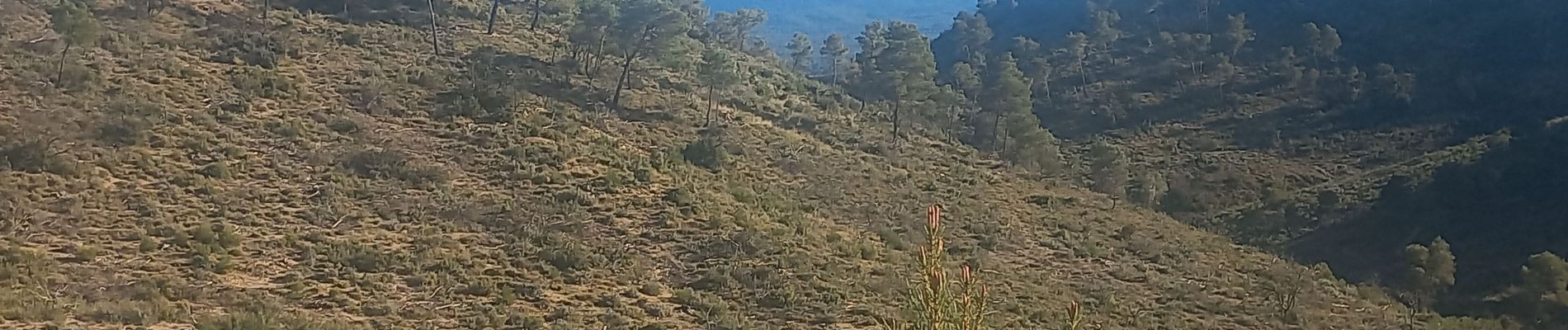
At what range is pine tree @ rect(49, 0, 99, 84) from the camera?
84.3 ft

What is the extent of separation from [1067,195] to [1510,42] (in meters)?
37.6

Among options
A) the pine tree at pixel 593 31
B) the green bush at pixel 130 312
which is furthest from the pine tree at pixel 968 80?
the green bush at pixel 130 312

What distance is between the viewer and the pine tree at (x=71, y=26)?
2569cm

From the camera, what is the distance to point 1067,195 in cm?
3775

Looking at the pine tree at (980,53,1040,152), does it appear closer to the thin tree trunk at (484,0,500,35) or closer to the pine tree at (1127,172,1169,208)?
the pine tree at (1127,172,1169,208)

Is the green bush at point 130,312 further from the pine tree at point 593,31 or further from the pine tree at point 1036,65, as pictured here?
the pine tree at point 1036,65

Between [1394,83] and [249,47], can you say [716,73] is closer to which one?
[249,47]

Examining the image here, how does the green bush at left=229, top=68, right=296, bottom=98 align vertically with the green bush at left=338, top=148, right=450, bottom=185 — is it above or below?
above

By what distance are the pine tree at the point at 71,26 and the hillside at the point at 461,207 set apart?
148mm

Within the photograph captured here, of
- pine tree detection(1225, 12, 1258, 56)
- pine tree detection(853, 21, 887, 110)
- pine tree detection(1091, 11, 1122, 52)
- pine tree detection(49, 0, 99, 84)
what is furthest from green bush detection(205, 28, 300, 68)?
pine tree detection(1091, 11, 1122, 52)

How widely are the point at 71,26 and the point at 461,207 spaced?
13.7m

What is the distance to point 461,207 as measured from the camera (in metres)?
21.8

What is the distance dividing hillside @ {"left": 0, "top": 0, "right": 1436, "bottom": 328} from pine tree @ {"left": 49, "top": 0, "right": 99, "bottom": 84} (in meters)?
0.15

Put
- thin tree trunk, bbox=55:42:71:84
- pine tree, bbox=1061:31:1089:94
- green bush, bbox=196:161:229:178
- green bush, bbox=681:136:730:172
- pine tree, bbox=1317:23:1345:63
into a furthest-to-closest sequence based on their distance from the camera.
Answer: pine tree, bbox=1061:31:1089:94, pine tree, bbox=1317:23:1345:63, green bush, bbox=681:136:730:172, thin tree trunk, bbox=55:42:71:84, green bush, bbox=196:161:229:178
